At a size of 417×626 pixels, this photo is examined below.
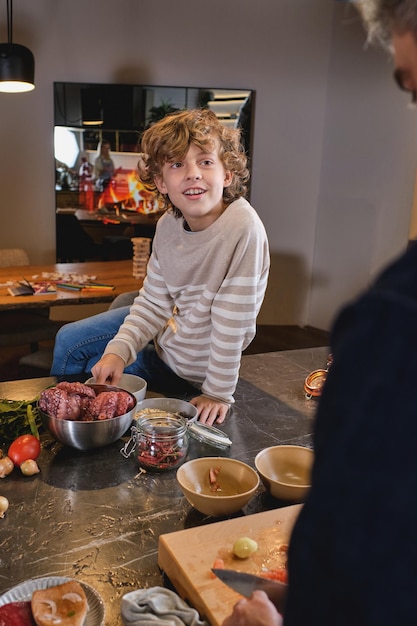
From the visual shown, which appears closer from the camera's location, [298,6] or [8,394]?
[8,394]

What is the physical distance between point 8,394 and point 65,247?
3194mm

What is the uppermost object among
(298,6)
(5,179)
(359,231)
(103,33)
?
(298,6)

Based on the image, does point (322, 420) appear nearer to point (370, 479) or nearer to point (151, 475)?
point (370, 479)

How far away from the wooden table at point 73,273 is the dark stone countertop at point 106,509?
1.16m

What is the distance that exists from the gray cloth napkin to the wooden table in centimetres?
198

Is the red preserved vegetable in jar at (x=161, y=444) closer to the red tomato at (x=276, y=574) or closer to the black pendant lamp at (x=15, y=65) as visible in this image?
the red tomato at (x=276, y=574)

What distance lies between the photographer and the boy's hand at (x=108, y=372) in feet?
5.31

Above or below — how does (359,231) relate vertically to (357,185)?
below

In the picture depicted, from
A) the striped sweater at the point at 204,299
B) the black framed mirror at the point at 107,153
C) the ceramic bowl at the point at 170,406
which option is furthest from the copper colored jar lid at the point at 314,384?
the black framed mirror at the point at 107,153

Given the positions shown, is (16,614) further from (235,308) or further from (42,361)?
(42,361)

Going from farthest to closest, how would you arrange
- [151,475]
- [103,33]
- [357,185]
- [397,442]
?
[357,185], [103,33], [151,475], [397,442]

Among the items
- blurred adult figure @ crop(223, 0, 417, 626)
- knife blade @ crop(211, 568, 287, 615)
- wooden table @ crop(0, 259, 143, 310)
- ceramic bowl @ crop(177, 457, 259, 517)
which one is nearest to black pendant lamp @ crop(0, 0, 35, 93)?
wooden table @ crop(0, 259, 143, 310)

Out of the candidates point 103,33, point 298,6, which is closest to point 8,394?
point 103,33

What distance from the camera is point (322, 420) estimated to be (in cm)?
46
